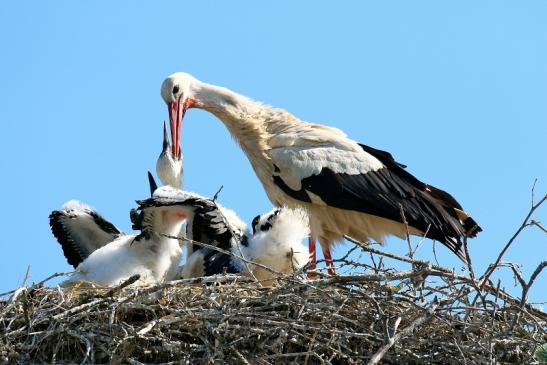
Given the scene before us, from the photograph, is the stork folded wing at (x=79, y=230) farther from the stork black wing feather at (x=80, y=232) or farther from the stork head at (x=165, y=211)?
the stork head at (x=165, y=211)

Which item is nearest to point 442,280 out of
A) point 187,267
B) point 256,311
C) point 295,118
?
point 256,311

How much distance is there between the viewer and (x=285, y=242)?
28.1 ft

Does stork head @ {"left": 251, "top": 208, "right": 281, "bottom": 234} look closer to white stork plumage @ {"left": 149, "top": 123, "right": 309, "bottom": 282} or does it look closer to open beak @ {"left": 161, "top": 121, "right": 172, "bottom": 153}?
white stork plumage @ {"left": 149, "top": 123, "right": 309, "bottom": 282}

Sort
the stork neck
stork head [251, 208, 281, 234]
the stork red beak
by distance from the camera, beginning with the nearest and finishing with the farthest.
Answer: stork head [251, 208, 281, 234], the stork red beak, the stork neck

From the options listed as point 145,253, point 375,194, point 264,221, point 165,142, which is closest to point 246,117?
point 165,142

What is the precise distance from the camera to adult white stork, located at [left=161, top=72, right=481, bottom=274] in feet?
32.4

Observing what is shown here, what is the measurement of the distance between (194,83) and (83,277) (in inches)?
103

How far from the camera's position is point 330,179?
393 inches

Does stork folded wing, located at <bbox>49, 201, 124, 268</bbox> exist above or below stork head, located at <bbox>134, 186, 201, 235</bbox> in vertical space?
above

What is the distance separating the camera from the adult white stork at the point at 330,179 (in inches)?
389

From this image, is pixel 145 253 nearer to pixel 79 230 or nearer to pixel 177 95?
pixel 79 230

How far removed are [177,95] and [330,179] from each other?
1405mm

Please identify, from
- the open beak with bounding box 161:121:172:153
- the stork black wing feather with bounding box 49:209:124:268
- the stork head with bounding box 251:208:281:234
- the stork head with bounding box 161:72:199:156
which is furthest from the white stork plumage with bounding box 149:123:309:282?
the stork head with bounding box 161:72:199:156

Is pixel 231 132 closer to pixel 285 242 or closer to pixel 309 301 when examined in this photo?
pixel 285 242
